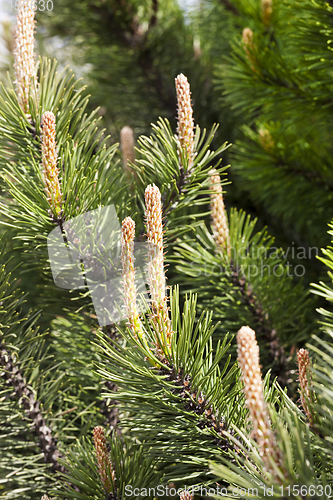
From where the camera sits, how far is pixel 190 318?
39cm

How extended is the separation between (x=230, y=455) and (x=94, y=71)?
3.10ft

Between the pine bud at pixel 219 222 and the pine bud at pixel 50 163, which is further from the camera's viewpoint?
the pine bud at pixel 219 222

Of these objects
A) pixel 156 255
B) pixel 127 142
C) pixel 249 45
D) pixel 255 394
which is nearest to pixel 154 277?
pixel 156 255

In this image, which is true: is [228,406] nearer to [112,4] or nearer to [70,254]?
[70,254]

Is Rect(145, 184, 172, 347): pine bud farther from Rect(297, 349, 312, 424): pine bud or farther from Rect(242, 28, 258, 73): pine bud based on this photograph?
Rect(242, 28, 258, 73): pine bud

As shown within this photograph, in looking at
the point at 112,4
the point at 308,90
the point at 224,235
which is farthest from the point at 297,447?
the point at 112,4

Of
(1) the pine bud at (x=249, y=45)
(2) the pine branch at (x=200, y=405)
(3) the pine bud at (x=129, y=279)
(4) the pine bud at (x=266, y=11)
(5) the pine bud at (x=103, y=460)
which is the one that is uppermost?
(4) the pine bud at (x=266, y=11)

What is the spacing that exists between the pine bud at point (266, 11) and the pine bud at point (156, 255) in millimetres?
637

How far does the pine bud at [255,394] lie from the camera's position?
0.95 ft

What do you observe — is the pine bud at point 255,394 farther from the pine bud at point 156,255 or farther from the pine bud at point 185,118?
the pine bud at point 185,118

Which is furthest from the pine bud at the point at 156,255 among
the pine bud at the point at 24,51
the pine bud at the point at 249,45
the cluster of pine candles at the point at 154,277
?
the pine bud at the point at 249,45

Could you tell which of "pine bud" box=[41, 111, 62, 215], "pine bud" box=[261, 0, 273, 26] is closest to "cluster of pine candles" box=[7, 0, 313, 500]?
"pine bud" box=[41, 111, 62, 215]

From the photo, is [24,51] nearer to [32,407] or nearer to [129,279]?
[129,279]

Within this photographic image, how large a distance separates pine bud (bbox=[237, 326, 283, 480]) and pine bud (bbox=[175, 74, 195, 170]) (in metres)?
0.26
